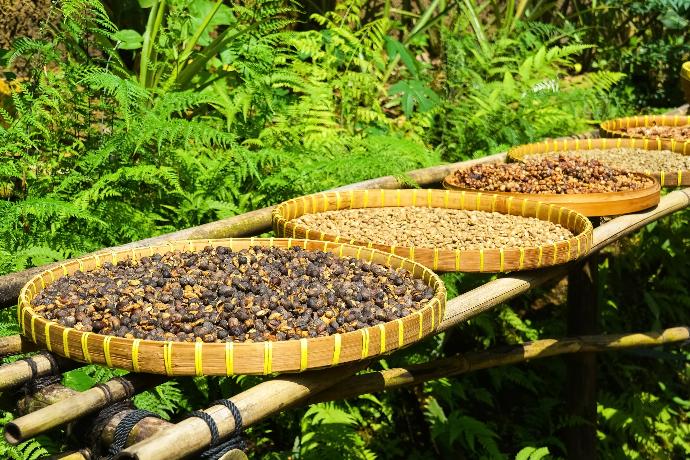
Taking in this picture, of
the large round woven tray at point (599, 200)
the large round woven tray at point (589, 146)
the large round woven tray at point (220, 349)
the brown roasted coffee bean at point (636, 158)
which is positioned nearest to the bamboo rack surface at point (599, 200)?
the large round woven tray at point (599, 200)

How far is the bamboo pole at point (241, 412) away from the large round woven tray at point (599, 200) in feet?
4.48

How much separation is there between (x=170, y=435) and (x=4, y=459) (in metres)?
1.52

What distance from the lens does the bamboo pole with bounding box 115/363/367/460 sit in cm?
132

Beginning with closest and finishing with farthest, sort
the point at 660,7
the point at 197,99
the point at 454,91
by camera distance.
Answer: the point at 197,99 → the point at 454,91 → the point at 660,7

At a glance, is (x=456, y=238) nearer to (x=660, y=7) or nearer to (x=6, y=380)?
(x=6, y=380)

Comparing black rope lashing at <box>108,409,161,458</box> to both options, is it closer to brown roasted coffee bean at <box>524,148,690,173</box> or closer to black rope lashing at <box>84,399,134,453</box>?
black rope lashing at <box>84,399,134,453</box>

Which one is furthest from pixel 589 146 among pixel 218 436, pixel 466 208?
pixel 218 436

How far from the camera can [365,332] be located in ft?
5.30

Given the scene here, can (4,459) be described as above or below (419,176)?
below

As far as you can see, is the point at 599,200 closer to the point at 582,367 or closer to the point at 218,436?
the point at 582,367

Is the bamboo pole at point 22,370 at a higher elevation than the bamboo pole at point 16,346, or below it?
higher

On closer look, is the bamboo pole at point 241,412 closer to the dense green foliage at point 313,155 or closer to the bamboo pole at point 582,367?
the dense green foliage at point 313,155

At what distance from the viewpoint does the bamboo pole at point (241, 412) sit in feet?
4.32

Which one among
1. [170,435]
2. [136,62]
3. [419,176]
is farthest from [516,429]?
[170,435]
